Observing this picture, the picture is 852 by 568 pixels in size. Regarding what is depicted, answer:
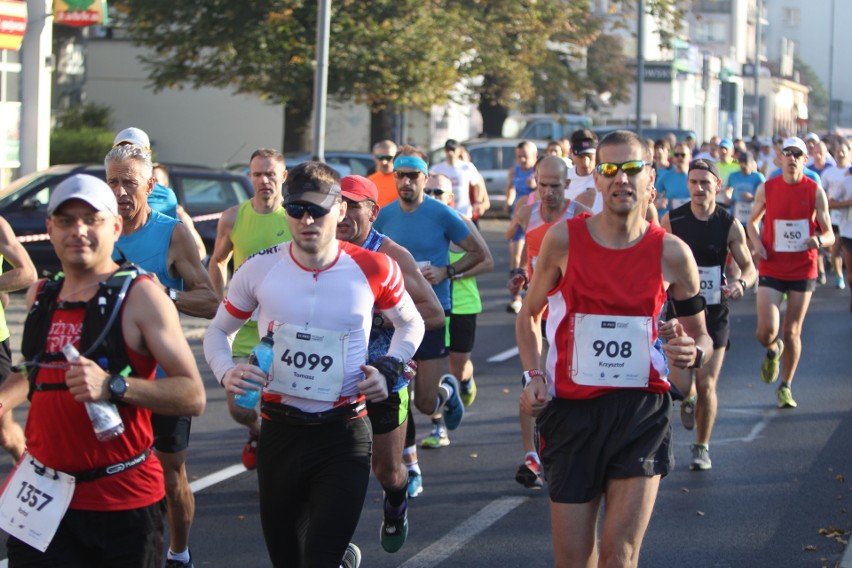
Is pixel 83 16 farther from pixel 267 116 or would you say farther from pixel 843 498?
pixel 267 116

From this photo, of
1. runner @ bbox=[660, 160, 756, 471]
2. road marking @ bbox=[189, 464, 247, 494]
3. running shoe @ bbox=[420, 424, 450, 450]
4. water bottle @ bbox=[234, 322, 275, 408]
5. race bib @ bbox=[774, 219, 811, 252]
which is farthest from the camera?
race bib @ bbox=[774, 219, 811, 252]

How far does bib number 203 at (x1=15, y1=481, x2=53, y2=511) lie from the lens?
4152 millimetres

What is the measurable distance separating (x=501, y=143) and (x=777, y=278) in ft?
68.3

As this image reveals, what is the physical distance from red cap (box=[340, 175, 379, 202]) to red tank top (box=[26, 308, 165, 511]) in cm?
241

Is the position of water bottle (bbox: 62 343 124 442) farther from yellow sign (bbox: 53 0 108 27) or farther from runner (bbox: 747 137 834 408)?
yellow sign (bbox: 53 0 108 27)

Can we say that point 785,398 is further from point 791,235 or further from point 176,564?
point 176,564

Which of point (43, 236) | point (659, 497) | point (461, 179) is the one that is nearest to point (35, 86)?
point (43, 236)

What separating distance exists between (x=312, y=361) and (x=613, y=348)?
110cm

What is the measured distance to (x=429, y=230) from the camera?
28.5 ft

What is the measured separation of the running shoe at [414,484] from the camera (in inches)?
318

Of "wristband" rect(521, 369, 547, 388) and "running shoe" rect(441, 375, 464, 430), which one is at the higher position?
"wristband" rect(521, 369, 547, 388)

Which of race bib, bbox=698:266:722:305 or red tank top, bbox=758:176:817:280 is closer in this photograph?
race bib, bbox=698:266:722:305

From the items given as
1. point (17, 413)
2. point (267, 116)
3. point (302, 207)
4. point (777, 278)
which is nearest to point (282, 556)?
point (302, 207)

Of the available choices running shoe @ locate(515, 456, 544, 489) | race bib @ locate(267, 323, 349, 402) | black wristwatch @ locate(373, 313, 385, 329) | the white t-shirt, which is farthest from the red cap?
the white t-shirt
